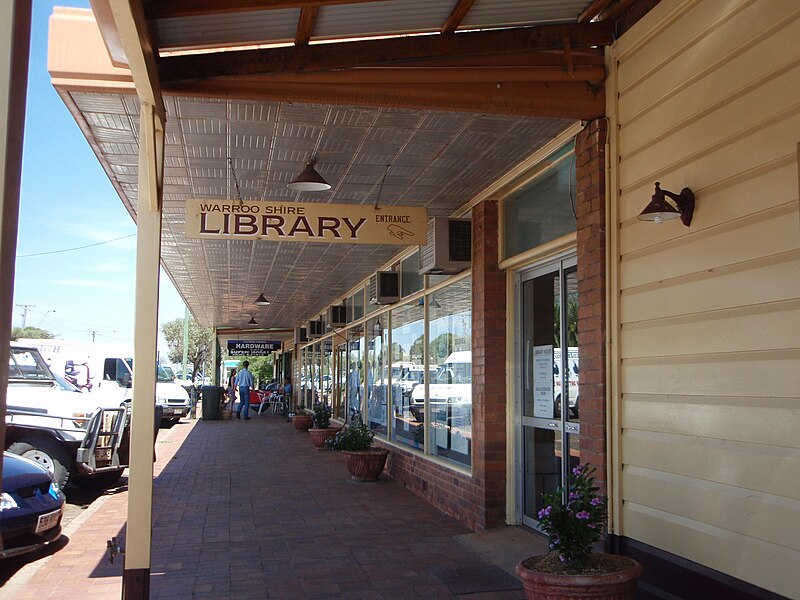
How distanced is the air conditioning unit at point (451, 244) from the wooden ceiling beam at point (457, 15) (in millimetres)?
3327

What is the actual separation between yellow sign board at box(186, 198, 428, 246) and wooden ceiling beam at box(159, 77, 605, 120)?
166 cm

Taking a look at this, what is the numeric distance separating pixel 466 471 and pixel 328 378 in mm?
13318

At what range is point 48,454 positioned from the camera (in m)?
9.38

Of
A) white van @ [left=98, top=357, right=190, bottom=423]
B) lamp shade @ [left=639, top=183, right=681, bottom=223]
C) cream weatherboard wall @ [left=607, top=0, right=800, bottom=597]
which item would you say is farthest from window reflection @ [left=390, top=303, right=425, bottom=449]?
white van @ [left=98, top=357, right=190, bottom=423]

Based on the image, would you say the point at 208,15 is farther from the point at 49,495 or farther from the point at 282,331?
the point at 282,331

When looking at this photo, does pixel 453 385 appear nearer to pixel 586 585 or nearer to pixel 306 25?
pixel 586 585

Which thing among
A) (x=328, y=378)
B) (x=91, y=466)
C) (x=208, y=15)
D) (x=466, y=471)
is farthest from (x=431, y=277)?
(x=328, y=378)

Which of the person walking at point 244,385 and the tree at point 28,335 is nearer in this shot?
the tree at point 28,335

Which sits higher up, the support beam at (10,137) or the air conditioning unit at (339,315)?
the air conditioning unit at (339,315)

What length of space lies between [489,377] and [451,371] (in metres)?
1.45

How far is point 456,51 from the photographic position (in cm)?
495

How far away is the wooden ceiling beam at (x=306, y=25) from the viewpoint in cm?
447

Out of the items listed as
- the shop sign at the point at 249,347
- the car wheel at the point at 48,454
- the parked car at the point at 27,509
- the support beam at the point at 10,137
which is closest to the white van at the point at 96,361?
the car wheel at the point at 48,454

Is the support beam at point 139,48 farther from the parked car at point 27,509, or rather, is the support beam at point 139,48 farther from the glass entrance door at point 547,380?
the parked car at point 27,509
